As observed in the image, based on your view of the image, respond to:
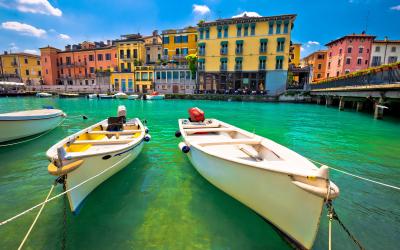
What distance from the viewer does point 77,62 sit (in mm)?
60438

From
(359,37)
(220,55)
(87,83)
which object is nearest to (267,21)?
(220,55)

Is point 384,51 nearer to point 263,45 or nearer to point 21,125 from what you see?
point 263,45

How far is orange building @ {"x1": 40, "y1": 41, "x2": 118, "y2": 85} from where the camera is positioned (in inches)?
2286

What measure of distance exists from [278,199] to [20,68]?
8471 centimetres

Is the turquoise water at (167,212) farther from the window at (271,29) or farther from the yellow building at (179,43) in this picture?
the yellow building at (179,43)

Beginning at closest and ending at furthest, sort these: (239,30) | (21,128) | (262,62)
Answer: (21,128) < (262,62) < (239,30)

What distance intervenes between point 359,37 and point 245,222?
61.0 meters

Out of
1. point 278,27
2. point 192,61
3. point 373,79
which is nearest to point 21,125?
point 373,79

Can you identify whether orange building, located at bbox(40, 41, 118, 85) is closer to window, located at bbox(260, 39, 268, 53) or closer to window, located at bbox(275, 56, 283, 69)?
window, located at bbox(260, 39, 268, 53)

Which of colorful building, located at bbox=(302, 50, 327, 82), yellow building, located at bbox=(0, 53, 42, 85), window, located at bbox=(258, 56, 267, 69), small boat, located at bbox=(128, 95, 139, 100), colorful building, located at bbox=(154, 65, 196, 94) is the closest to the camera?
window, located at bbox=(258, 56, 267, 69)

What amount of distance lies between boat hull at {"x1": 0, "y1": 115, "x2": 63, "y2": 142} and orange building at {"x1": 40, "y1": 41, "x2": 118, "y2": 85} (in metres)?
51.7

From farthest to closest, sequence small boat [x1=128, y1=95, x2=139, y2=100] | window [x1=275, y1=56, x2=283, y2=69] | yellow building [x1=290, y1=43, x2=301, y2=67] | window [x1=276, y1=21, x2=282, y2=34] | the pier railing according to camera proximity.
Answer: yellow building [x1=290, y1=43, x2=301, y2=67]
small boat [x1=128, y1=95, x2=139, y2=100]
window [x1=275, y1=56, x2=283, y2=69]
window [x1=276, y1=21, x2=282, y2=34]
the pier railing

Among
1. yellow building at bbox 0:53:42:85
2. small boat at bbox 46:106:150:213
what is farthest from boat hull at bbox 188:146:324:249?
yellow building at bbox 0:53:42:85

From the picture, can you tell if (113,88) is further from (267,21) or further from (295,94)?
(295,94)
